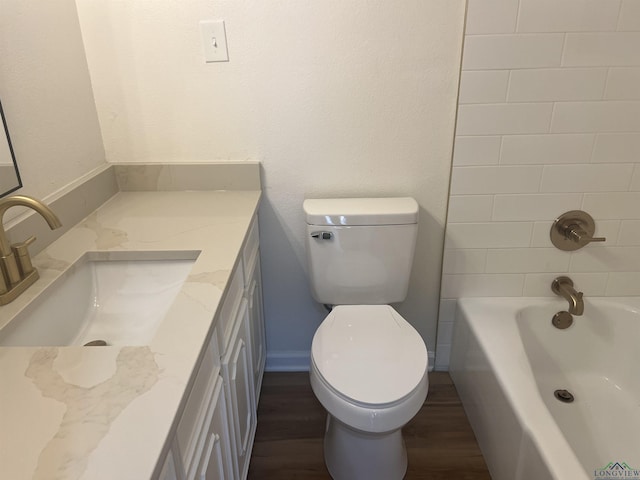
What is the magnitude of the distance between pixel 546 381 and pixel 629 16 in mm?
1314

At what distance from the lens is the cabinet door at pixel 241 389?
1.26m

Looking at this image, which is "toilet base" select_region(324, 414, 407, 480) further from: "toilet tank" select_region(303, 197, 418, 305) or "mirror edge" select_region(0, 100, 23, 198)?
"mirror edge" select_region(0, 100, 23, 198)

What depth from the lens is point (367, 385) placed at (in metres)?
1.34

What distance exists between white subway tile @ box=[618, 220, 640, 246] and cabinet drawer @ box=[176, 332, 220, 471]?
1573mm

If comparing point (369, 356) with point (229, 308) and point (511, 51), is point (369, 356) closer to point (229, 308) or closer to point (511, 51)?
point (229, 308)

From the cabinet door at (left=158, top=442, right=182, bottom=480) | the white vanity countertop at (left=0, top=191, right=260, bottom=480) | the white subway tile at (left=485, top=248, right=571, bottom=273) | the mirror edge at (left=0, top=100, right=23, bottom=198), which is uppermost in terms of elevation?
the mirror edge at (left=0, top=100, right=23, bottom=198)

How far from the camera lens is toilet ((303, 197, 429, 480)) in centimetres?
133

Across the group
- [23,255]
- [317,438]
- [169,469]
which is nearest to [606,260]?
[317,438]

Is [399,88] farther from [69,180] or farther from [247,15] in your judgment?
[69,180]

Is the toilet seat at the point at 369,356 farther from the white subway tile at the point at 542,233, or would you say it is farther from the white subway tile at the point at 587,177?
the white subway tile at the point at 587,177

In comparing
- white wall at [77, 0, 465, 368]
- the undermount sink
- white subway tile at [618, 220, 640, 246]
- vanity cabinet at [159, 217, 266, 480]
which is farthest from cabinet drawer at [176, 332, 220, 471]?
white subway tile at [618, 220, 640, 246]

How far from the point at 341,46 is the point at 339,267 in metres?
0.75

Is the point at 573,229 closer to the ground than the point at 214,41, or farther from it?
closer to the ground

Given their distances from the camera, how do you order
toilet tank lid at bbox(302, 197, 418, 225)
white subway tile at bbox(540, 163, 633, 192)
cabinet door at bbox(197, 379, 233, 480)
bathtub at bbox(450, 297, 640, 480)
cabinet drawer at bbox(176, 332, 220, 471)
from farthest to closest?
white subway tile at bbox(540, 163, 633, 192) < toilet tank lid at bbox(302, 197, 418, 225) < bathtub at bbox(450, 297, 640, 480) < cabinet door at bbox(197, 379, 233, 480) < cabinet drawer at bbox(176, 332, 220, 471)
